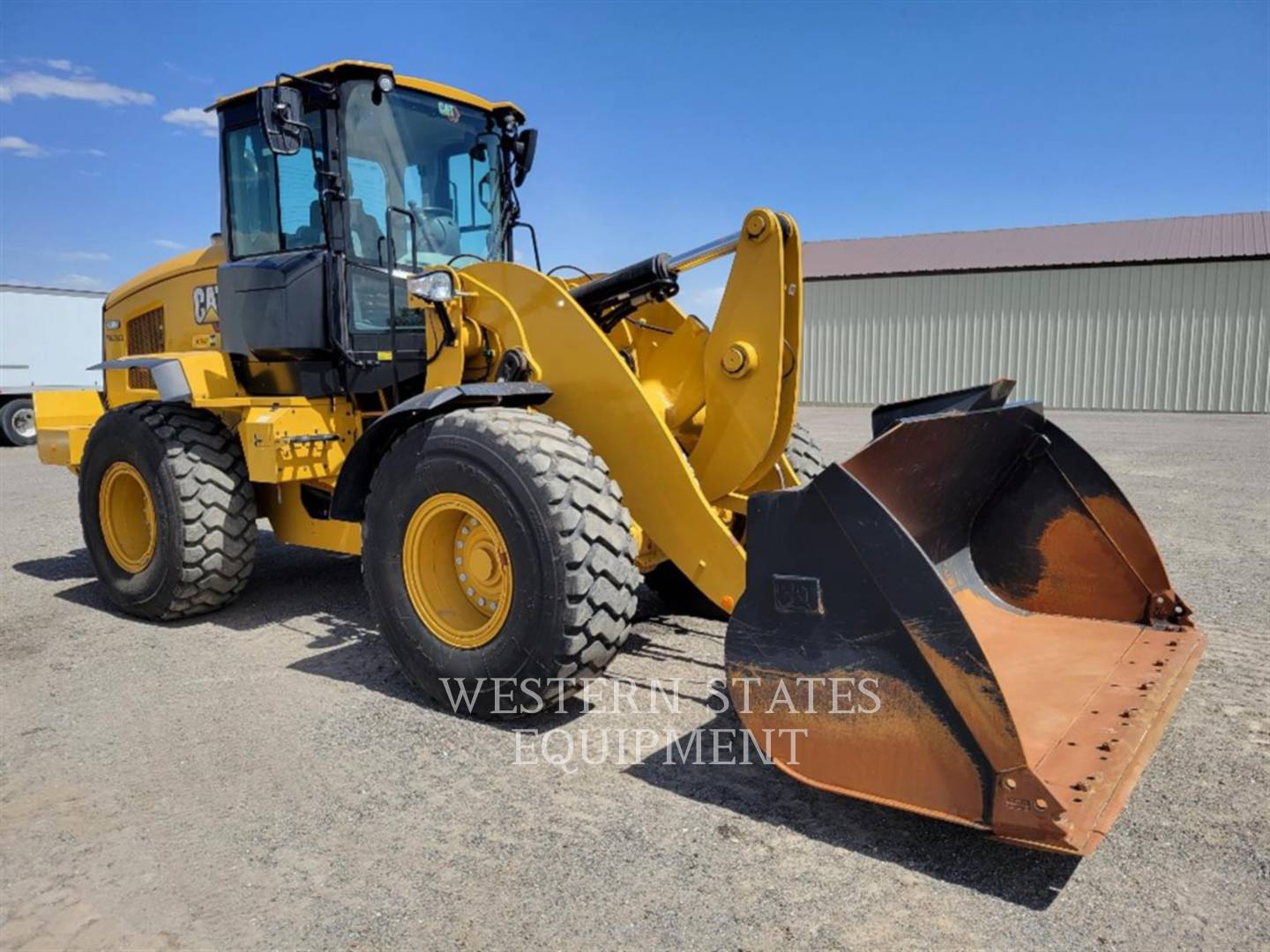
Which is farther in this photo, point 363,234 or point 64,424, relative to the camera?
point 64,424

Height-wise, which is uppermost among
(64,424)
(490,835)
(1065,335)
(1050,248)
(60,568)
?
(1050,248)

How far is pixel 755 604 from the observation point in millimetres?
2988

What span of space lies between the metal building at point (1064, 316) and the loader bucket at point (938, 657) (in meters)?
23.9

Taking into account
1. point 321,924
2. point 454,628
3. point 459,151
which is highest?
point 459,151

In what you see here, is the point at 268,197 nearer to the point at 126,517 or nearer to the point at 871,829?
the point at 126,517

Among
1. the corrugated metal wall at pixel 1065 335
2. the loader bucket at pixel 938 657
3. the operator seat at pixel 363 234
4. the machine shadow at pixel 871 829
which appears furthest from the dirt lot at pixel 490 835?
the corrugated metal wall at pixel 1065 335

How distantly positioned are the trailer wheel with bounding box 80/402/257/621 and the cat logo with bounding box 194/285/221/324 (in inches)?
28.1

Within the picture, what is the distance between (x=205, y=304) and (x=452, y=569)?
2982 mm

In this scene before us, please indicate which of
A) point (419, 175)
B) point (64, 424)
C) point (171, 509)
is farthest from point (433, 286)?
point (64, 424)

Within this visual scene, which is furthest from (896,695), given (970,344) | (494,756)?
(970,344)

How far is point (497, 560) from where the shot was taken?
380 centimetres

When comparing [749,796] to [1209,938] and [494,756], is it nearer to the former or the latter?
[494,756]

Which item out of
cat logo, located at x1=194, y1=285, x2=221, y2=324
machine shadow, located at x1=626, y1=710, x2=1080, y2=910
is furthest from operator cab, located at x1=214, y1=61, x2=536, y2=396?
machine shadow, located at x1=626, y1=710, x2=1080, y2=910

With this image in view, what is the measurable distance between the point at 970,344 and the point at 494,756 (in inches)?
1010
